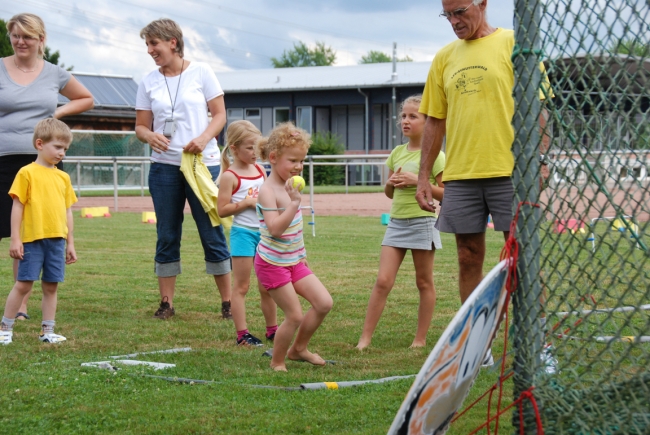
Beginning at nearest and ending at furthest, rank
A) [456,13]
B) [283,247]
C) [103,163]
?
[456,13], [283,247], [103,163]

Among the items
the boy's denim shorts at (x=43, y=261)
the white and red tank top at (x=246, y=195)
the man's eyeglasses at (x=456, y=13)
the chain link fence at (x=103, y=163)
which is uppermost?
the man's eyeglasses at (x=456, y=13)

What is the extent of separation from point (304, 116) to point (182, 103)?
124 feet

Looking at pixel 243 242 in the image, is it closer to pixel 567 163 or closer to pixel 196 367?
pixel 196 367

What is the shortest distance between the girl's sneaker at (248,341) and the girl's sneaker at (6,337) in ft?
4.65

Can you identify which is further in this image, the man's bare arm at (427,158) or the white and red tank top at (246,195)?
the white and red tank top at (246,195)

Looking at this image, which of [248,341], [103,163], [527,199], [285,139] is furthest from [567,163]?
[103,163]

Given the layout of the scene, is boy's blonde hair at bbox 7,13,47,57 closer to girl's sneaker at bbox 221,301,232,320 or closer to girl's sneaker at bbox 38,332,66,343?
girl's sneaker at bbox 38,332,66,343

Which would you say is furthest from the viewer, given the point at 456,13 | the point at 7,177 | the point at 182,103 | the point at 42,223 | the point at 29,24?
the point at 182,103

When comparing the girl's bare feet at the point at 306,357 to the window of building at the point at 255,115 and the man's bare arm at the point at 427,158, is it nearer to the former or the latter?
the man's bare arm at the point at 427,158

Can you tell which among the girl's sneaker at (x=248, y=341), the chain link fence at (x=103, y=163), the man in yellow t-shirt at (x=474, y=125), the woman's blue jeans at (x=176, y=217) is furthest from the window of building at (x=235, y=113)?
the man in yellow t-shirt at (x=474, y=125)

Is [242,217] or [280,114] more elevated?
[242,217]

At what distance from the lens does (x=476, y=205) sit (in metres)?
4.41

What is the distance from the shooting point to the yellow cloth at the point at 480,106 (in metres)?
4.23

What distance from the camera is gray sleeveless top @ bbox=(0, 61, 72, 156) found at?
605cm
